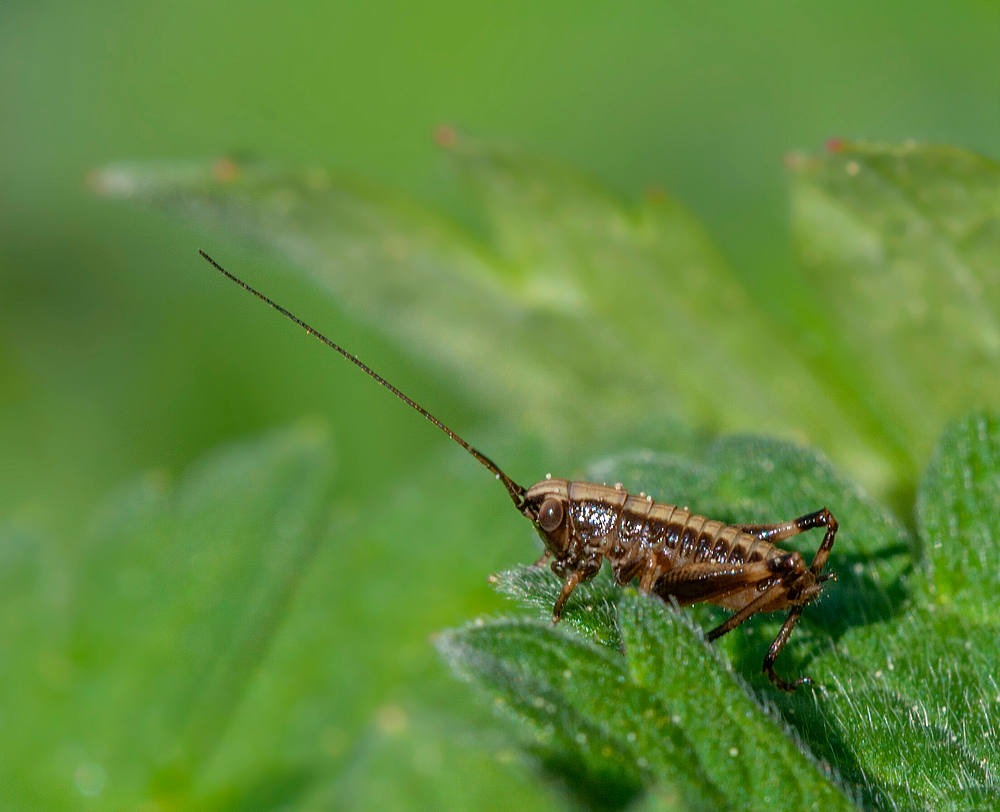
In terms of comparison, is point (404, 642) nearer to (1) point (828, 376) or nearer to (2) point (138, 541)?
(2) point (138, 541)

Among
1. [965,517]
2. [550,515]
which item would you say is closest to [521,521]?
[550,515]

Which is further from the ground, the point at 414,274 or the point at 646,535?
the point at 414,274

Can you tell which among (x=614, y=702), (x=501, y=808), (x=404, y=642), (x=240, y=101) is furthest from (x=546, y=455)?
(x=240, y=101)

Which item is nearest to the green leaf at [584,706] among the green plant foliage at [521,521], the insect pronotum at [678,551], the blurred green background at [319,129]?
the green plant foliage at [521,521]

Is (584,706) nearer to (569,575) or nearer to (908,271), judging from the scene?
(569,575)

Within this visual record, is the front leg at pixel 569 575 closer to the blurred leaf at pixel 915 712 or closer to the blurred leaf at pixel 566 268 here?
the blurred leaf at pixel 915 712

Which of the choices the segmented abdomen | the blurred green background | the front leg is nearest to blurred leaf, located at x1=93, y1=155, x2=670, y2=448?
the segmented abdomen

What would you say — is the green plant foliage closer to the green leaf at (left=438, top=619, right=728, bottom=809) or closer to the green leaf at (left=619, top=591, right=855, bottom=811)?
the green leaf at (left=438, top=619, right=728, bottom=809)

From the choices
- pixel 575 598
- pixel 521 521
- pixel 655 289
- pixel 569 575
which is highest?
pixel 655 289
